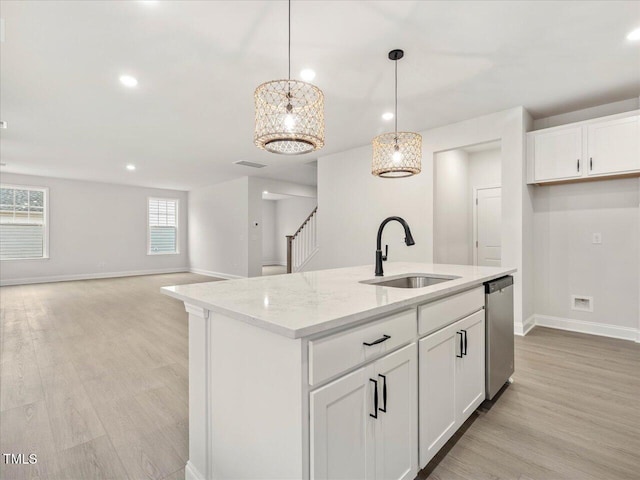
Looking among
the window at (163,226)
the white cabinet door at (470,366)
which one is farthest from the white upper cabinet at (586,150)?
the window at (163,226)

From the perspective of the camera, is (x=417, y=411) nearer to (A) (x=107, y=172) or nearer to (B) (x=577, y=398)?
(B) (x=577, y=398)

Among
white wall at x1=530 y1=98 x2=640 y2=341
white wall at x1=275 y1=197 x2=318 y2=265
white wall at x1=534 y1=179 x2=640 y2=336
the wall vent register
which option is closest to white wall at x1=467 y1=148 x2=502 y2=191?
white wall at x1=530 y1=98 x2=640 y2=341

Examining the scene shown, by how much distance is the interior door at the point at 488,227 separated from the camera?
5.22 meters

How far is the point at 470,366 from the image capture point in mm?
1904

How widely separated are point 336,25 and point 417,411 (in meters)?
2.50

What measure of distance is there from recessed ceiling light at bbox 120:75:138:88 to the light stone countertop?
8.36ft

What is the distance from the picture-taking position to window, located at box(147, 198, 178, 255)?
958 centimetres

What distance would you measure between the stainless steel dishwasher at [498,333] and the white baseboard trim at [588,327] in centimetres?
220

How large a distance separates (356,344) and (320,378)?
0.64ft

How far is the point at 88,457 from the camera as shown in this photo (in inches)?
65.2

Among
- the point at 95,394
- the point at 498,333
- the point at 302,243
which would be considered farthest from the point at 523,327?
the point at 302,243

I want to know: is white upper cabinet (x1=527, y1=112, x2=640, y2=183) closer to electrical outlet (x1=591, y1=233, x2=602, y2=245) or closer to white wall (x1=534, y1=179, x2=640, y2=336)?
white wall (x1=534, y1=179, x2=640, y2=336)

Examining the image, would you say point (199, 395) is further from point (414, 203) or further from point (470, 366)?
point (414, 203)

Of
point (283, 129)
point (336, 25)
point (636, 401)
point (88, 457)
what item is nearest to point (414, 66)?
point (336, 25)
